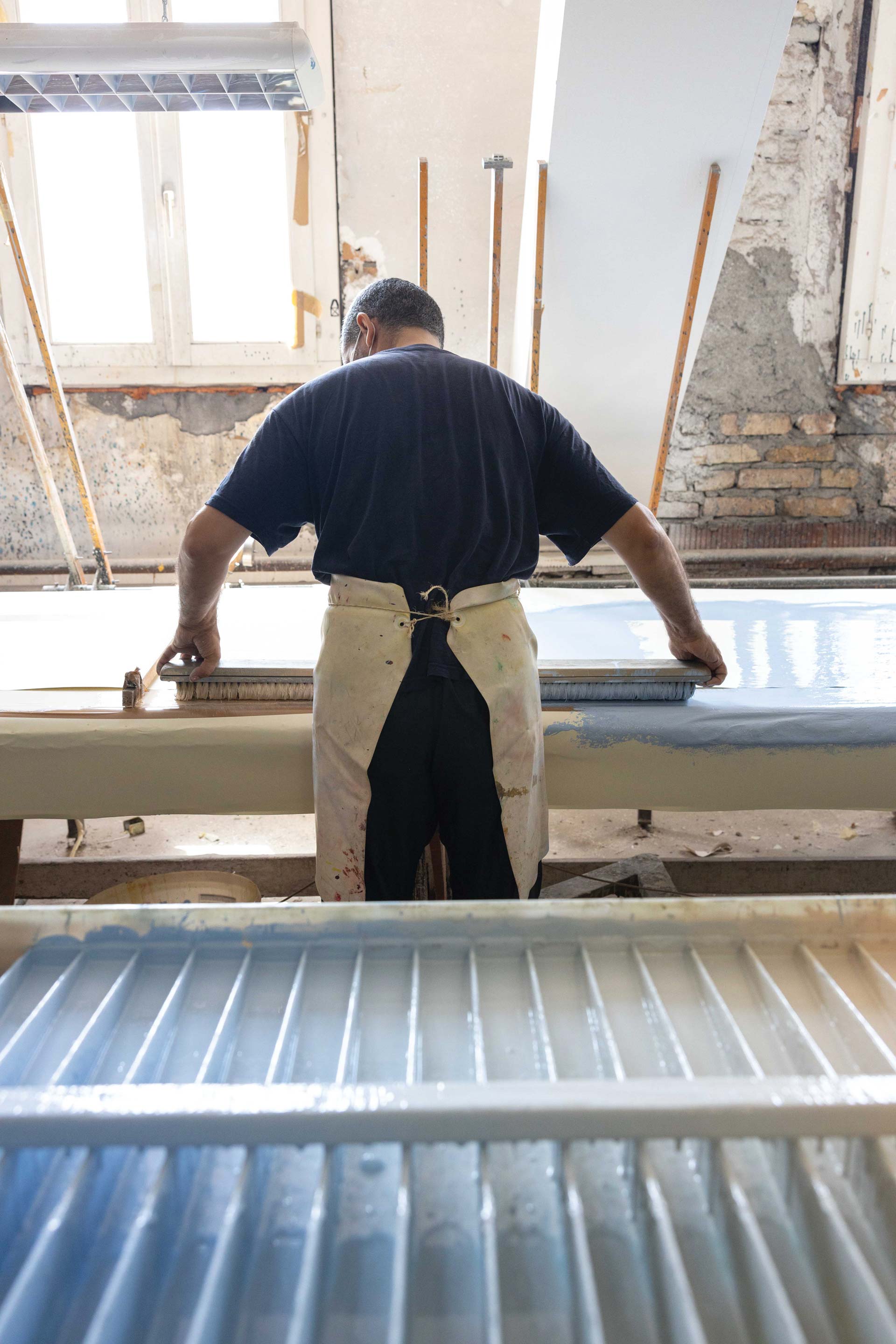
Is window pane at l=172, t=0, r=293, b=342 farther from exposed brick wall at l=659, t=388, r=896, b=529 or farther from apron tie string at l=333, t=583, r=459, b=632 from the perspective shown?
apron tie string at l=333, t=583, r=459, b=632

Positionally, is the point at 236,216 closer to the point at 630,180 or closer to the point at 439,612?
the point at 630,180

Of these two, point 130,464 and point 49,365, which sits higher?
point 49,365

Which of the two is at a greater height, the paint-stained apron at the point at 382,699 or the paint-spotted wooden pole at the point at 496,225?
the paint-spotted wooden pole at the point at 496,225

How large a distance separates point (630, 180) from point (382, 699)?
244cm

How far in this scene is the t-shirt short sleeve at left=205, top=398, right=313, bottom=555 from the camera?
5.05ft

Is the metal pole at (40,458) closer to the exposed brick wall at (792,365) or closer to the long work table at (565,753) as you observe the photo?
the long work table at (565,753)

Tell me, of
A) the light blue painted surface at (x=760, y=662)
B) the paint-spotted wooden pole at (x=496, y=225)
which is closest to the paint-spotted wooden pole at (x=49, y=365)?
the paint-spotted wooden pole at (x=496, y=225)

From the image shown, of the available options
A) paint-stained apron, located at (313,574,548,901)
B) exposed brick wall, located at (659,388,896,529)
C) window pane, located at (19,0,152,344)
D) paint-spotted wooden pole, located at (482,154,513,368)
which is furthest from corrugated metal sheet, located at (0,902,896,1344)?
window pane, located at (19,0,152,344)

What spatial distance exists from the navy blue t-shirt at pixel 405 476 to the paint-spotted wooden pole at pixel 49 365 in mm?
1912

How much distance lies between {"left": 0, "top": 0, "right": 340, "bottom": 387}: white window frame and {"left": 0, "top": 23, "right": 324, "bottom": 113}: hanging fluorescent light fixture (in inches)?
84.0

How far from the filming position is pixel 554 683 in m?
1.86

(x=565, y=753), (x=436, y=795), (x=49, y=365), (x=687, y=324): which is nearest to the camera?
(x=436, y=795)

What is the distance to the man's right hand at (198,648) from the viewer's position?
1808 mm

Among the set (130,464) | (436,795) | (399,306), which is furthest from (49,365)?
(436,795)
